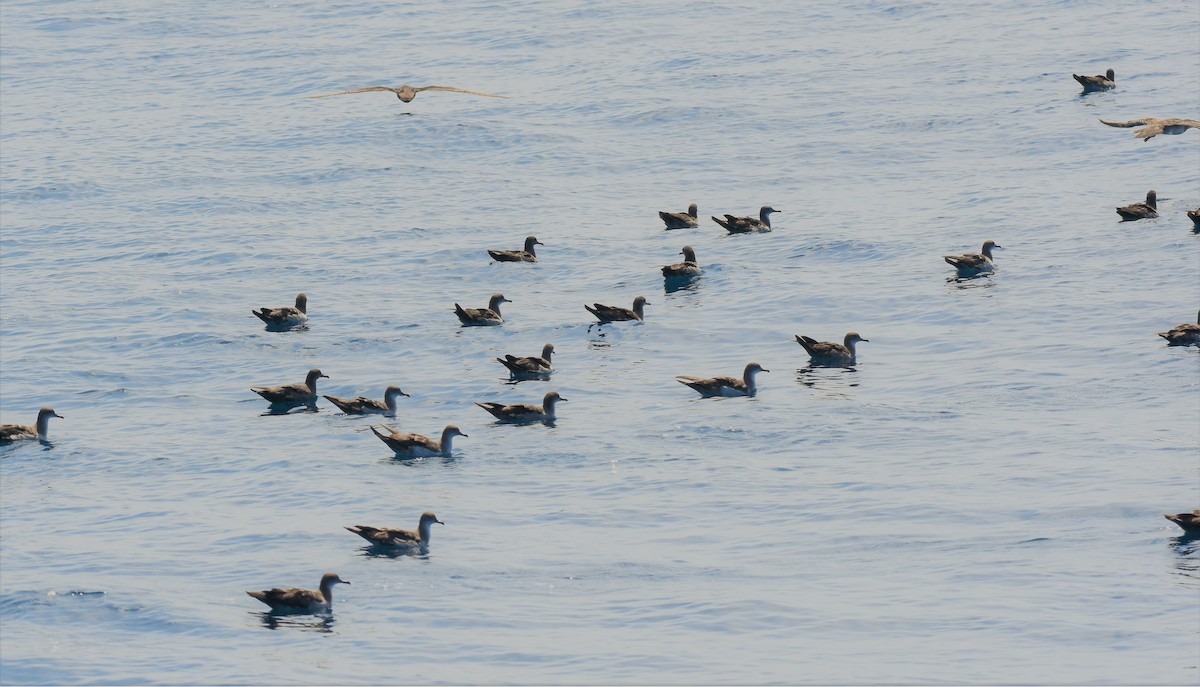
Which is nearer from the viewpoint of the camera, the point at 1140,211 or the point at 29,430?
the point at 29,430

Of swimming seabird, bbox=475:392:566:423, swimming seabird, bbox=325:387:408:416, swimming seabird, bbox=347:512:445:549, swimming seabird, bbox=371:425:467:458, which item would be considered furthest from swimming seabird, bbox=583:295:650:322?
swimming seabird, bbox=347:512:445:549

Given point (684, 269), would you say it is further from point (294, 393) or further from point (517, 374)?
point (294, 393)

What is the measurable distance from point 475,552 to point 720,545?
3428 mm

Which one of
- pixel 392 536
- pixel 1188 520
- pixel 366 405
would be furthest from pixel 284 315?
pixel 1188 520

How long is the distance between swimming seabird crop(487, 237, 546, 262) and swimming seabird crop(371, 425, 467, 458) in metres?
11.9

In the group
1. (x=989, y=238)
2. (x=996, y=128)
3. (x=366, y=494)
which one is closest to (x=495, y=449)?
(x=366, y=494)

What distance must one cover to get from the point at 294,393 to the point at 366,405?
1.47m

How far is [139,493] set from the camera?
27391 millimetres

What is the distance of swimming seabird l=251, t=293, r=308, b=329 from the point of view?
35.8m

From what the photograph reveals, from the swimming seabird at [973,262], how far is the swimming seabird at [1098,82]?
17.3 m

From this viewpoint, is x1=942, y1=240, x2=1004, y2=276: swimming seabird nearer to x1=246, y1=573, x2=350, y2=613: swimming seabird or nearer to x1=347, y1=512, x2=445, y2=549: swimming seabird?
x1=347, y1=512, x2=445, y2=549: swimming seabird

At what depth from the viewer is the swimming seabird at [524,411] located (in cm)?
2962

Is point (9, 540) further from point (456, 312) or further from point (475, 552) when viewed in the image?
point (456, 312)

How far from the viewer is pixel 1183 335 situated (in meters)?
31.6
